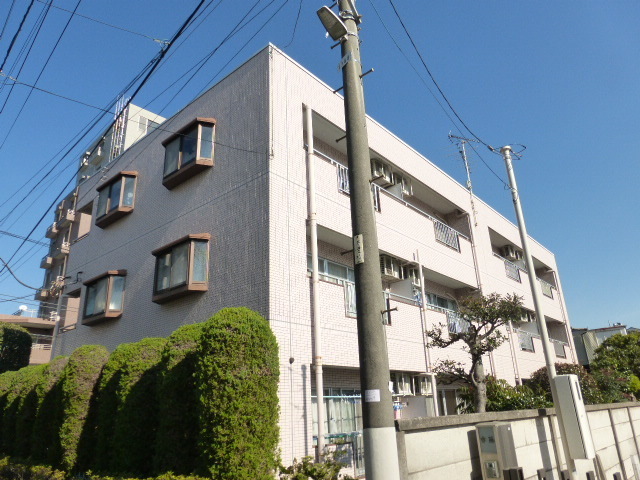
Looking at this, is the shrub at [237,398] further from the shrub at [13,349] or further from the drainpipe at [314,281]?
the shrub at [13,349]

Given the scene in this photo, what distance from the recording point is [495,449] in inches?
264

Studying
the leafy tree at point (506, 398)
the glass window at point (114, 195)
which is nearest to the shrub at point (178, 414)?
the leafy tree at point (506, 398)

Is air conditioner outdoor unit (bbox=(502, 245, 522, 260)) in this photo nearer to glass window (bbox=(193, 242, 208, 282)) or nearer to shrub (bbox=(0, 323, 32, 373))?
glass window (bbox=(193, 242, 208, 282))

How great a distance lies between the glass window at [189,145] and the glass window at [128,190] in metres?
3.12

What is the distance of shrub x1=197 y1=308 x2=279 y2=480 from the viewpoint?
6520 millimetres

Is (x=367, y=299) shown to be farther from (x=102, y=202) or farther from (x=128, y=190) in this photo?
(x=102, y=202)

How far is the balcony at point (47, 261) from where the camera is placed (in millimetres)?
28527

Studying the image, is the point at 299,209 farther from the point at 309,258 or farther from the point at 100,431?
the point at 100,431

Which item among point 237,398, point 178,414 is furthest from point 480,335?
point 178,414

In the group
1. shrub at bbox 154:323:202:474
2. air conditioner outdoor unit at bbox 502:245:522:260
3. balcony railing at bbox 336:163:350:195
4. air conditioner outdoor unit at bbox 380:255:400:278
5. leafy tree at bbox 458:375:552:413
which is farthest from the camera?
air conditioner outdoor unit at bbox 502:245:522:260

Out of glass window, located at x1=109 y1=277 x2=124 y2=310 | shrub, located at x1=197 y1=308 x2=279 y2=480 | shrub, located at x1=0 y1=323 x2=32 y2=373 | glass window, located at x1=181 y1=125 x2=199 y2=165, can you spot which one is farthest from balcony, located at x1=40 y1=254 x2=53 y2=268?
shrub, located at x1=197 y1=308 x2=279 y2=480

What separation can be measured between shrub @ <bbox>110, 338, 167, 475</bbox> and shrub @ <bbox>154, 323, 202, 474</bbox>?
65 centimetres

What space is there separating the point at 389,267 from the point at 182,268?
5913mm

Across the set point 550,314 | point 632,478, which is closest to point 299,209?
point 632,478
